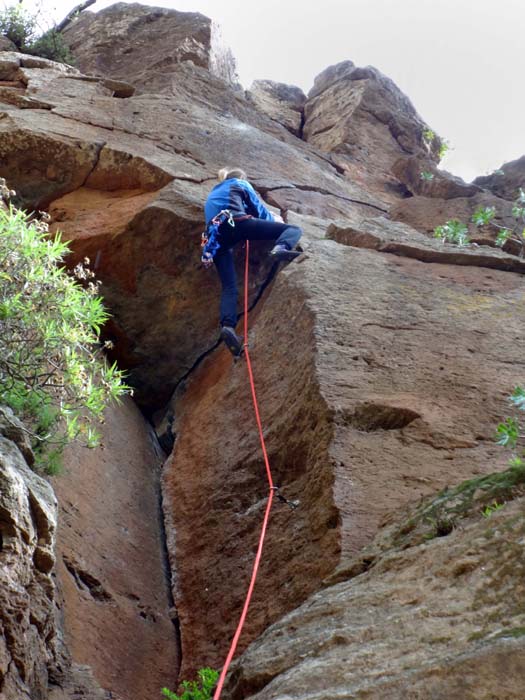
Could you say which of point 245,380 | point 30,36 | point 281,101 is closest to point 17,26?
point 30,36

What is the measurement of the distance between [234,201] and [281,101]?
383 inches

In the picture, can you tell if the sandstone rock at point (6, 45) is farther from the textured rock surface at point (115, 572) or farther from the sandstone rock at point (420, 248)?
the textured rock surface at point (115, 572)

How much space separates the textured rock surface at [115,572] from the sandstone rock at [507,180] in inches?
314

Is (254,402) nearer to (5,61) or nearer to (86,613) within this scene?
(86,613)

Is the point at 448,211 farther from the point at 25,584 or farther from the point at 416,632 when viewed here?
the point at 416,632

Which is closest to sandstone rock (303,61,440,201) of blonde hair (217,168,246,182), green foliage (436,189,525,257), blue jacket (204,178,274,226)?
green foliage (436,189,525,257)

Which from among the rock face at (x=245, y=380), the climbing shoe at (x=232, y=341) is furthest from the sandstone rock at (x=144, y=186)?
the climbing shoe at (x=232, y=341)

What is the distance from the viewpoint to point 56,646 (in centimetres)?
420

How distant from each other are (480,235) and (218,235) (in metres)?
4.16

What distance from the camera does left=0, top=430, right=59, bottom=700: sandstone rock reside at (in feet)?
11.8

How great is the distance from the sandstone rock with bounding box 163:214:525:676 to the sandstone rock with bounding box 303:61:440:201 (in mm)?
6155

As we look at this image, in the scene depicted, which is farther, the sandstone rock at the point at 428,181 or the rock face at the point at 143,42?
the rock face at the point at 143,42

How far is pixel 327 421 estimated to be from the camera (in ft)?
17.7

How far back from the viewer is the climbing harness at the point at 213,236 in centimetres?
766
